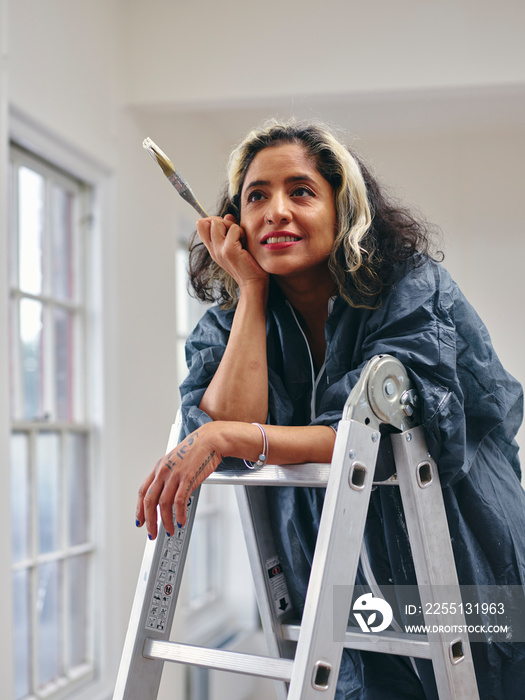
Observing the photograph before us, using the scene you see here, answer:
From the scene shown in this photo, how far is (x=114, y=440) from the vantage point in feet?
9.56

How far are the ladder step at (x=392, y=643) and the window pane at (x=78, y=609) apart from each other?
1.66 meters

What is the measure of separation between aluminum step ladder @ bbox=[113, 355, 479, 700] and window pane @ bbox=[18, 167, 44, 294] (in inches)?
55.7

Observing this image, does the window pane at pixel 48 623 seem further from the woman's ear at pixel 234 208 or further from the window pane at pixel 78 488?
the woman's ear at pixel 234 208

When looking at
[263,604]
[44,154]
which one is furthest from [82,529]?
[263,604]

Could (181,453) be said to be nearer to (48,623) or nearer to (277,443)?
(277,443)

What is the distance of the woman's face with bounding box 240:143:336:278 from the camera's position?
1.34 meters

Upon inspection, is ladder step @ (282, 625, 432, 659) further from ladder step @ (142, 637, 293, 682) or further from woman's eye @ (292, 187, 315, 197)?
woman's eye @ (292, 187, 315, 197)

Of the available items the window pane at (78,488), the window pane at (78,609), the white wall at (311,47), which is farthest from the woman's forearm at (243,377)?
the white wall at (311,47)

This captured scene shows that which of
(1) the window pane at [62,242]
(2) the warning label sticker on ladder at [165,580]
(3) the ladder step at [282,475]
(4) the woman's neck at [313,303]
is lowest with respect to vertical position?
(2) the warning label sticker on ladder at [165,580]

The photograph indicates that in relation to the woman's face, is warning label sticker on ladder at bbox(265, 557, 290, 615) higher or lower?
lower

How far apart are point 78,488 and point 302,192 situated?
1.82m

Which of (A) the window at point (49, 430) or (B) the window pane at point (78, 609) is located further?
(B) the window pane at point (78, 609)

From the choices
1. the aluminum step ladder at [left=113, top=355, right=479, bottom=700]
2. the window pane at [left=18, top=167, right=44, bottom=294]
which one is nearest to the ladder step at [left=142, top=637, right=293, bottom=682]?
the aluminum step ladder at [left=113, top=355, right=479, bottom=700]

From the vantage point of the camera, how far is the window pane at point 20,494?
2.46m
